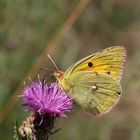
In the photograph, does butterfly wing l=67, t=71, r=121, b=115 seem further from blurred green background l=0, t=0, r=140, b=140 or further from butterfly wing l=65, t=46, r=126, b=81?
blurred green background l=0, t=0, r=140, b=140

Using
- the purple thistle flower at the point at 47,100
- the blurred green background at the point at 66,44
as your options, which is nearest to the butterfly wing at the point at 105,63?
the purple thistle flower at the point at 47,100

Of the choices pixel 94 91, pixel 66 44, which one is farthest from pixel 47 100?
pixel 66 44

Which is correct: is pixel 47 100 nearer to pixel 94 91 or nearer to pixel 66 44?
pixel 94 91

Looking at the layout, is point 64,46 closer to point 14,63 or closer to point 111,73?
point 14,63

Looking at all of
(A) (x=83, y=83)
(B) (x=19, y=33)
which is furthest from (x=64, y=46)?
(A) (x=83, y=83)

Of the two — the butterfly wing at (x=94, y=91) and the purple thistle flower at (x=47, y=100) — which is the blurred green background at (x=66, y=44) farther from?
the purple thistle flower at (x=47, y=100)

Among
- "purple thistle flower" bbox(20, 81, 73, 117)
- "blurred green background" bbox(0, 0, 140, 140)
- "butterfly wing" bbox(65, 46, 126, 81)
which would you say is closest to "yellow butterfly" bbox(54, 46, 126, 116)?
"butterfly wing" bbox(65, 46, 126, 81)

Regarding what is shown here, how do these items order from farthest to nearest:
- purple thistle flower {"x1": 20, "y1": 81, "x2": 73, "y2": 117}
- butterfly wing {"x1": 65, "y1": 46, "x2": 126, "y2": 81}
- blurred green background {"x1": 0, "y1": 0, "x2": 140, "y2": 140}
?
blurred green background {"x1": 0, "y1": 0, "x2": 140, "y2": 140}
butterfly wing {"x1": 65, "y1": 46, "x2": 126, "y2": 81}
purple thistle flower {"x1": 20, "y1": 81, "x2": 73, "y2": 117}
